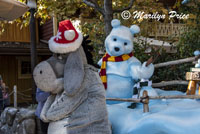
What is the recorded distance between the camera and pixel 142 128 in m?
2.65

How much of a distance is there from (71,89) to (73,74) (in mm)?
144

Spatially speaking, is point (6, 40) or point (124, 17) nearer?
point (124, 17)

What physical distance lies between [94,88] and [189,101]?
1764 mm

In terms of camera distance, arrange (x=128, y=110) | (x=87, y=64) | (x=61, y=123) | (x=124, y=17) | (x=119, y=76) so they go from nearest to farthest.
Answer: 1. (x=61, y=123)
2. (x=87, y=64)
3. (x=128, y=110)
4. (x=119, y=76)
5. (x=124, y=17)

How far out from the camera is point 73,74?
2.35 metres

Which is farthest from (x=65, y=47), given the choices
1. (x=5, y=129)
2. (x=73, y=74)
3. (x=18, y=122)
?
(x=5, y=129)

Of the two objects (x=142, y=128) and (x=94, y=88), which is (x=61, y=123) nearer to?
(x=94, y=88)

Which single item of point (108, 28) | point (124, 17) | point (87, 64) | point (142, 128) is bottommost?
point (142, 128)

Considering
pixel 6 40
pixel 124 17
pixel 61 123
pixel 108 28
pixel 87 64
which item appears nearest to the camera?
pixel 61 123

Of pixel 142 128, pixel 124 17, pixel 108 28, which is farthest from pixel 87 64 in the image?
pixel 124 17

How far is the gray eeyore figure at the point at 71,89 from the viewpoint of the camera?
237cm

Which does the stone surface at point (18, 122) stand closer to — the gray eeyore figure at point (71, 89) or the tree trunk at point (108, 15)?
the gray eeyore figure at point (71, 89)

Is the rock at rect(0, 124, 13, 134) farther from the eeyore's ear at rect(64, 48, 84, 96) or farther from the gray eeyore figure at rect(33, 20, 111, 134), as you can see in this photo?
the eeyore's ear at rect(64, 48, 84, 96)

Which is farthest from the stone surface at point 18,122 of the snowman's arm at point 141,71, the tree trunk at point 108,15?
the tree trunk at point 108,15
